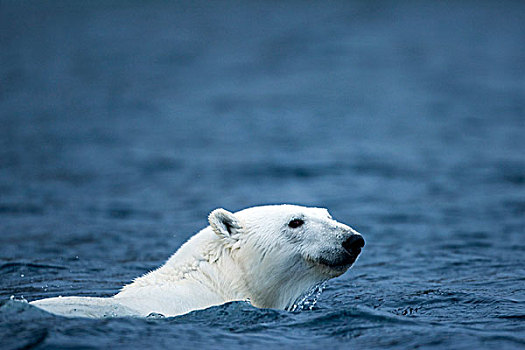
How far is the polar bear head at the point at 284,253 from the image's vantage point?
20.3 feet

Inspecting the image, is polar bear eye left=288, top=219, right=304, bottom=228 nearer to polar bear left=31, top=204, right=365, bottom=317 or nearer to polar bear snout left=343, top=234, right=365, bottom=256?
polar bear left=31, top=204, right=365, bottom=317

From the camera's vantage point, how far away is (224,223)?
638 cm

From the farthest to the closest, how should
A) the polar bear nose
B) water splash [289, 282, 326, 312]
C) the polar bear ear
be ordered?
water splash [289, 282, 326, 312], the polar bear ear, the polar bear nose

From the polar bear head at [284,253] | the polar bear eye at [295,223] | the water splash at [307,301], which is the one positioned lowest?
the water splash at [307,301]

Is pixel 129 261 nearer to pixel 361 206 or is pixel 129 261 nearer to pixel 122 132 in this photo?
pixel 361 206

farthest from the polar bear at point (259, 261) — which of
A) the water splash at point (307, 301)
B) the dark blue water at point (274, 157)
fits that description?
the dark blue water at point (274, 157)

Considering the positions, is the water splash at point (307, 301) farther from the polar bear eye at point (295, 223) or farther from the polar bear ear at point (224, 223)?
the polar bear ear at point (224, 223)

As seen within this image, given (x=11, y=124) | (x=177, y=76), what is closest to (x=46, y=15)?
(x=177, y=76)

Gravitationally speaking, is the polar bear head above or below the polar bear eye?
below

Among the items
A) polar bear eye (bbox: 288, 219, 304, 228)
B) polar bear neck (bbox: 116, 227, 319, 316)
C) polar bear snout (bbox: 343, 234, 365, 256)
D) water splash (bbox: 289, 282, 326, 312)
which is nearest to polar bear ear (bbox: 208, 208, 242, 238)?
polar bear neck (bbox: 116, 227, 319, 316)

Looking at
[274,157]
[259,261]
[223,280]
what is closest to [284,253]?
[259,261]

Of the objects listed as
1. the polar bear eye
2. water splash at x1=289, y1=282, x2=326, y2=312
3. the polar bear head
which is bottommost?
water splash at x1=289, y1=282, x2=326, y2=312

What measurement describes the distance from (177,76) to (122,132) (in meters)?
8.58

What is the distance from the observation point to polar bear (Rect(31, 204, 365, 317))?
6.16 metres
